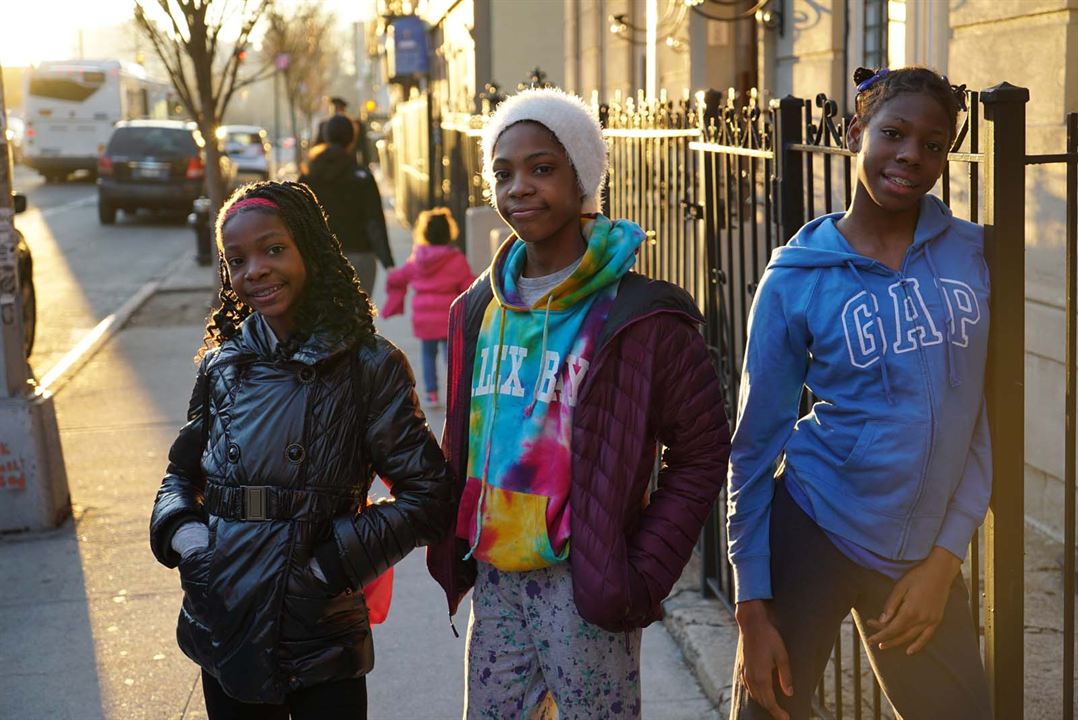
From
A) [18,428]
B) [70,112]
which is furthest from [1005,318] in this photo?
[70,112]

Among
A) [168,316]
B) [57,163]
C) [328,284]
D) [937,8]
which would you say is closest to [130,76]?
[57,163]

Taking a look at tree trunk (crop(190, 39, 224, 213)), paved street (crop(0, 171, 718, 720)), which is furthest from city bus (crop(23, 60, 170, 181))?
paved street (crop(0, 171, 718, 720))

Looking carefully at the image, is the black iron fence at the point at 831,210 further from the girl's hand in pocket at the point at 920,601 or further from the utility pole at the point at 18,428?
the utility pole at the point at 18,428

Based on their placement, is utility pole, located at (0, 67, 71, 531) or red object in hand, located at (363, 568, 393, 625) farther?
utility pole, located at (0, 67, 71, 531)

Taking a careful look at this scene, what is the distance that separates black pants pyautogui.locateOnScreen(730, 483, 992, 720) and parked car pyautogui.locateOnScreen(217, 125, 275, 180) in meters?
37.1

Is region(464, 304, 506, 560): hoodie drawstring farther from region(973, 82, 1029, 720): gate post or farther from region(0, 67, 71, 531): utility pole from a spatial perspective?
region(0, 67, 71, 531): utility pole

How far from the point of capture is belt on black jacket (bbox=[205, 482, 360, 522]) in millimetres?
2945

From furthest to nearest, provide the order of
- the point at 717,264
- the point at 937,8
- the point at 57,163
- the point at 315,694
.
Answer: the point at 57,163
the point at 937,8
the point at 717,264
the point at 315,694

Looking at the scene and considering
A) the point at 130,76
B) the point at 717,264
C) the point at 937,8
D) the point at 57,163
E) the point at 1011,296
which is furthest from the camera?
the point at 130,76

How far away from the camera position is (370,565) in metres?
2.94

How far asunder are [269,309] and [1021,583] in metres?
1.64

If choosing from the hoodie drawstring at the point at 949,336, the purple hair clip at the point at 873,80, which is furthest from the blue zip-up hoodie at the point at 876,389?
the purple hair clip at the point at 873,80

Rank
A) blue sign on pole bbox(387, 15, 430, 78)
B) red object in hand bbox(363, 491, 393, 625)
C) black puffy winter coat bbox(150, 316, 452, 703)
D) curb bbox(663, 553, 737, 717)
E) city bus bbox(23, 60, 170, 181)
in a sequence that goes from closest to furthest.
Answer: black puffy winter coat bbox(150, 316, 452, 703), red object in hand bbox(363, 491, 393, 625), curb bbox(663, 553, 737, 717), blue sign on pole bbox(387, 15, 430, 78), city bus bbox(23, 60, 170, 181)

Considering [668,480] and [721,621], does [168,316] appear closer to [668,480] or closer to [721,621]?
[721,621]
